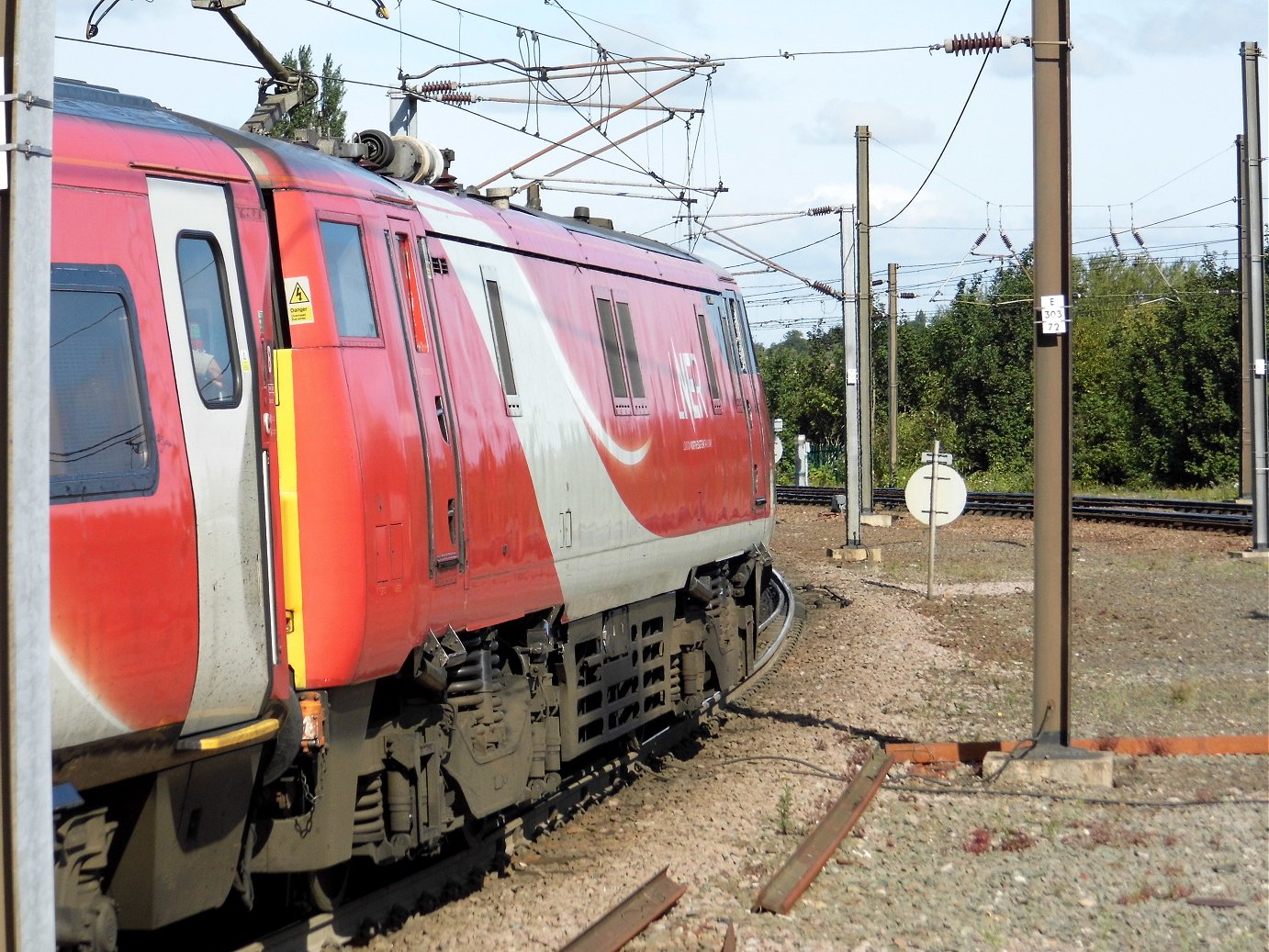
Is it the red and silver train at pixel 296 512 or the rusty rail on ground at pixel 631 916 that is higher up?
the red and silver train at pixel 296 512

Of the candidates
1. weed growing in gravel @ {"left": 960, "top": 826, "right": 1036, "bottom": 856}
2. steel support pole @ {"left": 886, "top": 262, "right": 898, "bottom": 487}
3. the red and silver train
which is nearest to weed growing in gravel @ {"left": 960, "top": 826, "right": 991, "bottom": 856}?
weed growing in gravel @ {"left": 960, "top": 826, "right": 1036, "bottom": 856}

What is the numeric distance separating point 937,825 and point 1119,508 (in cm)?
2483

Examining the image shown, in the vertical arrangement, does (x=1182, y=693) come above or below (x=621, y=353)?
below

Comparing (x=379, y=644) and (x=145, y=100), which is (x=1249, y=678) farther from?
(x=145, y=100)

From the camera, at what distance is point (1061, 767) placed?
9.95 m

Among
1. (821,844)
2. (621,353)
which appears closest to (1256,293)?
(621,353)

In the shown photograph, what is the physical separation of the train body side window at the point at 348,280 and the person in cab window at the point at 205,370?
0.72 metres

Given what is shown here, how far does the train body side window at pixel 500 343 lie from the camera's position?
784 cm

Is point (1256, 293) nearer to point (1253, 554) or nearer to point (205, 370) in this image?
point (1253, 554)

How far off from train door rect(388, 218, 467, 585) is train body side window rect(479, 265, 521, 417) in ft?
2.46

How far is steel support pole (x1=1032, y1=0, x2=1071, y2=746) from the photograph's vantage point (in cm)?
1005

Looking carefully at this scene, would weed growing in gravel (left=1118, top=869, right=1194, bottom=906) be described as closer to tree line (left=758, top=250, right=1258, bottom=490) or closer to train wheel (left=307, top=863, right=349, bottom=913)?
train wheel (left=307, top=863, right=349, bottom=913)

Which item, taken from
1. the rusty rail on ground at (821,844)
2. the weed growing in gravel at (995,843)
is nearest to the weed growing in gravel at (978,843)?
the weed growing in gravel at (995,843)

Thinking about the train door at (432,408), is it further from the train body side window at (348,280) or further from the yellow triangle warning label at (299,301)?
the yellow triangle warning label at (299,301)
